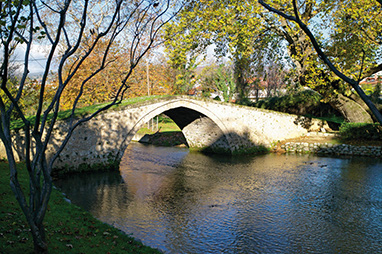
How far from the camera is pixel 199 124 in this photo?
23.0 meters

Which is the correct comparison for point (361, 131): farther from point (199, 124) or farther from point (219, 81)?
point (219, 81)

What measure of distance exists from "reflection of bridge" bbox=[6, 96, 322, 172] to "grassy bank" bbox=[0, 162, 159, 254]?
6.82m

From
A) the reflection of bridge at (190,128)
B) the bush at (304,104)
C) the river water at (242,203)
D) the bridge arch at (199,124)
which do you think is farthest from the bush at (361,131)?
the bridge arch at (199,124)

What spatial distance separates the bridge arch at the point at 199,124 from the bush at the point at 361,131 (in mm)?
8003

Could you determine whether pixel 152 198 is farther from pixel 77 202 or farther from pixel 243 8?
pixel 243 8

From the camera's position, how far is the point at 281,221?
10.0m

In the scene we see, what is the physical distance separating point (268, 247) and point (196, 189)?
591 cm

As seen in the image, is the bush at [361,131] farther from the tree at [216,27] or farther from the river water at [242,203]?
the tree at [216,27]

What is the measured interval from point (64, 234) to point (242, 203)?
21.8 ft

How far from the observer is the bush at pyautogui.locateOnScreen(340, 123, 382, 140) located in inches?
860

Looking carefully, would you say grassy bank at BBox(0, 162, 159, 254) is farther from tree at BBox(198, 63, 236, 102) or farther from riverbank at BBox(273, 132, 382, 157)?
tree at BBox(198, 63, 236, 102)

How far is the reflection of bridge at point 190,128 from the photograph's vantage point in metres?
15.9

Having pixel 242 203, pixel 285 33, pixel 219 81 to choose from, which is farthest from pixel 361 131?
pixel 219 81

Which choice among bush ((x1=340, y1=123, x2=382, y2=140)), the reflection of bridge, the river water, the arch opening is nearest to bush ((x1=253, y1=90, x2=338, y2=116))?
the reflection of bridge
